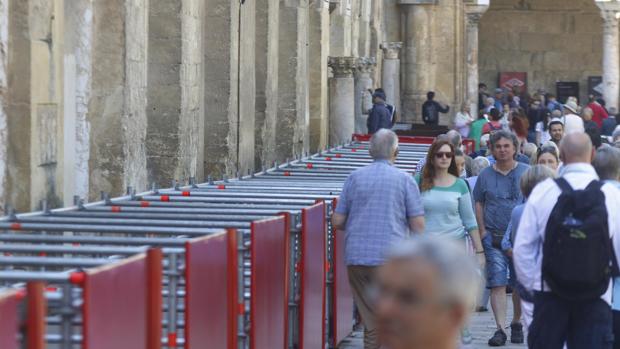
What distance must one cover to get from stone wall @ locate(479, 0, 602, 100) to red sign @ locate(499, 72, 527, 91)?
28cm

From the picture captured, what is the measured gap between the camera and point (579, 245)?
782cm

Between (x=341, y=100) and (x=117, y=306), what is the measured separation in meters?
23.8

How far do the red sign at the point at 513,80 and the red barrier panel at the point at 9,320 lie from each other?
41598 millimetres

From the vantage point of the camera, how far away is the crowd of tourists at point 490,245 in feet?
11.7

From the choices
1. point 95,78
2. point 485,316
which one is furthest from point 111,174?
point 485,316

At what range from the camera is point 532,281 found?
8.15m

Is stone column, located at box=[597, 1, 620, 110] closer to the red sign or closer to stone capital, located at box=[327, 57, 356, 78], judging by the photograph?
the red sign

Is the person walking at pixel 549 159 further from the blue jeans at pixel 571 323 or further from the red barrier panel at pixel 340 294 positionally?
the blue jeans at pixel 571 323

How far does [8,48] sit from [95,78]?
11.2 feet

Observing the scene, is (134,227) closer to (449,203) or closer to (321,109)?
(449,203)

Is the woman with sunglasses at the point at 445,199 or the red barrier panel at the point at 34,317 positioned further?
the woman with sunglasses at the point at 445,199

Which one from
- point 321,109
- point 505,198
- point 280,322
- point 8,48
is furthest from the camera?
point 321,109

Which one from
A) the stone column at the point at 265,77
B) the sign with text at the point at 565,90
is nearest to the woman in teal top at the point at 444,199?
the stone column at the point at 265,77

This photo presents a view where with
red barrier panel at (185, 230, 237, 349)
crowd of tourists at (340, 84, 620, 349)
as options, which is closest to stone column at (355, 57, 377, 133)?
crowd of tourists at (340, 84, 620, 349)
